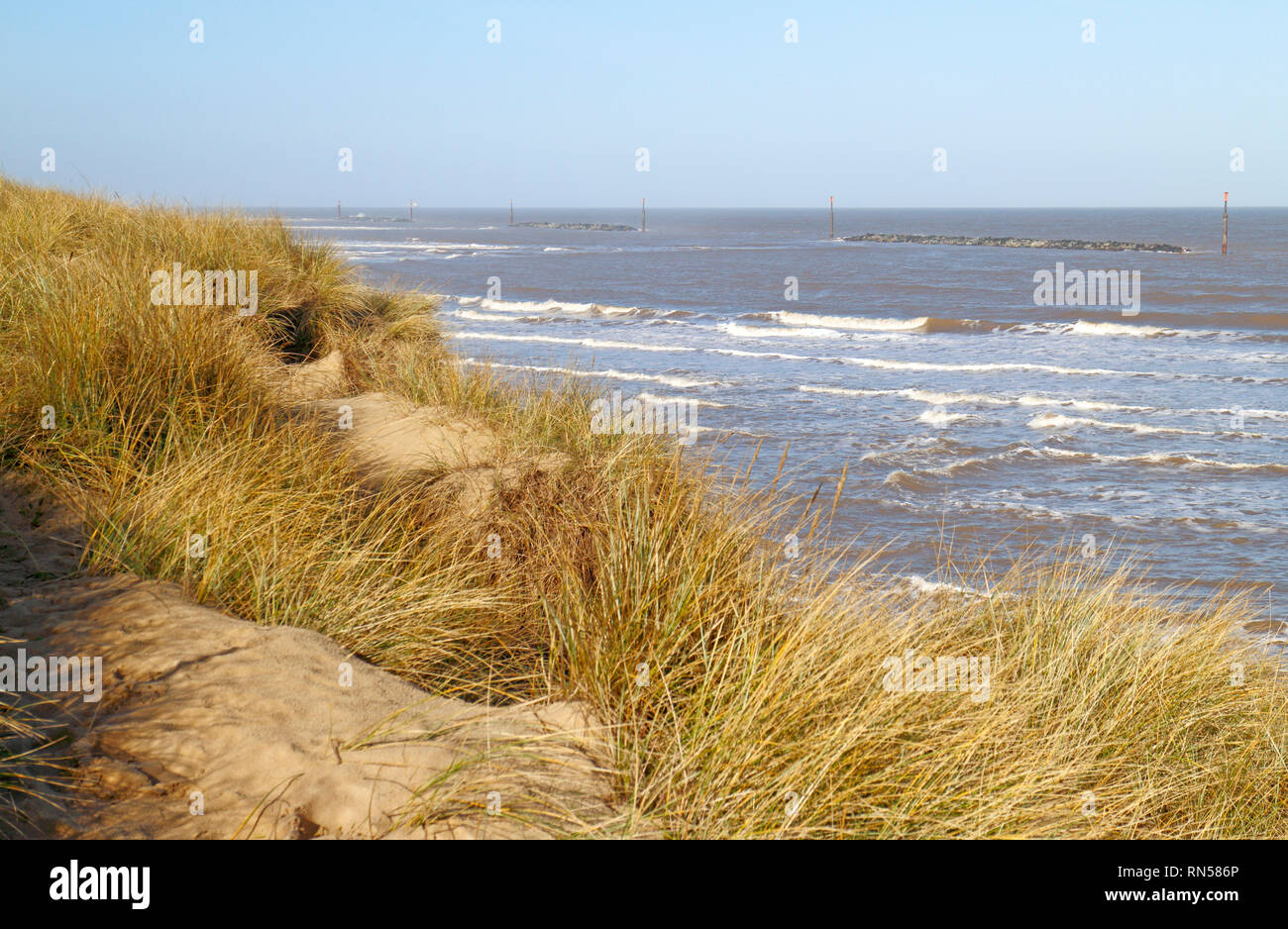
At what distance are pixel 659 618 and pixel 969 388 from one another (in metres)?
15.6

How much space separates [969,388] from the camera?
59.2ft

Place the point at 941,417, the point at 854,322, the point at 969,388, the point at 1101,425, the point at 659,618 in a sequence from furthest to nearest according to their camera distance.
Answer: the point at 854,322
the point at 969,388
the point at 941,417
the point at 1101,425
the point at 659,618

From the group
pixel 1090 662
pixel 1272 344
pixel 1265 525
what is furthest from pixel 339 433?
pixel 1272 344

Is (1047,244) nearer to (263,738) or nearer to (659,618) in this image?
(659,618)

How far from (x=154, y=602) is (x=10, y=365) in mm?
2358

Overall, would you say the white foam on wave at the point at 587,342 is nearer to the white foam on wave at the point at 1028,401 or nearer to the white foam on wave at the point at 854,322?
the white foam on wave at the point at 1028,401

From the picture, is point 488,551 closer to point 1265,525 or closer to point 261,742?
point 261,742

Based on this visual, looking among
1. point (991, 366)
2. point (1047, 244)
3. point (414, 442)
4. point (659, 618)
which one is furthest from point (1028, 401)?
point (1047, 244)

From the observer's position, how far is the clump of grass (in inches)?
125

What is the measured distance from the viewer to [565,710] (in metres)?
3.46

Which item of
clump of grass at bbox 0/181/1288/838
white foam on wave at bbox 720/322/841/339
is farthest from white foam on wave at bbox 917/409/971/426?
white foam on wave at bbox 720/322/841/339

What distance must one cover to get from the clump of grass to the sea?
1158mm

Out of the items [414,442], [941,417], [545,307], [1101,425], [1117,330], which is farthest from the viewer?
[545,307]

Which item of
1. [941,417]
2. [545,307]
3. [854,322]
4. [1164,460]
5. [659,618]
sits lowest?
[1164,460]
